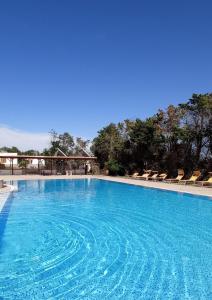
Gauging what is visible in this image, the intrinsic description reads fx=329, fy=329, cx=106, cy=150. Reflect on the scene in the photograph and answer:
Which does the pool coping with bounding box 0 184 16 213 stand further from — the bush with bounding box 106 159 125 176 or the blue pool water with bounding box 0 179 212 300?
the bush with bounding box 106 159 125 176

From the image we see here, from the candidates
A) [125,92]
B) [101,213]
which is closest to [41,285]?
[101,213]

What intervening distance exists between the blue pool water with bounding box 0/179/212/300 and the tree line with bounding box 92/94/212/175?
11.3 meters

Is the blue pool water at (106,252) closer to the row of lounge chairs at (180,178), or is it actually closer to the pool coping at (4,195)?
the pool coping at (4,195)

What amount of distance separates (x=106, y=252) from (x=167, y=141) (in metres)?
19.1

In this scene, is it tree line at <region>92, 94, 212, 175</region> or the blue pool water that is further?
tree line at <region>92, 94, 212, 175</region>

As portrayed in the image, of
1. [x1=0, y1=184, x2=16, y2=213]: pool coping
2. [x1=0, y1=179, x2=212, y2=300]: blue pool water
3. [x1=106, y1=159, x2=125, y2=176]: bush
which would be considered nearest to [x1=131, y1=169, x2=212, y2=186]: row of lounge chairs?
[x1=106, y1=159, x2=125, y2=176]: bush

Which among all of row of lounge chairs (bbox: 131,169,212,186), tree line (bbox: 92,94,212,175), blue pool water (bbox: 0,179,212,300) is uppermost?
tree line (bbox: 92,94,212,175)

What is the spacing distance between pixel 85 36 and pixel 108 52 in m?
2.67

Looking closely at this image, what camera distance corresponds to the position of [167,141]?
24688mm

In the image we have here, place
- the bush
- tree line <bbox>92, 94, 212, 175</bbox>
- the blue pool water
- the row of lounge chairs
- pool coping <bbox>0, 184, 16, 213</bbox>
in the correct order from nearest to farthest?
1. the blue pool water
2. pool coping <bbox>0, 184, 16, 213</bbox>
3. the row of lounge chairs
4. tree line <bbox>92, 94, 212, 175</bbox>
5. the bush

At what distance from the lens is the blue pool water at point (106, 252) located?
179 inches

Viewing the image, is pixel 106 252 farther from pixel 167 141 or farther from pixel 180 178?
pixel 167 141

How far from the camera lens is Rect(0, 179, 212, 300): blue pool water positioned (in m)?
4.55

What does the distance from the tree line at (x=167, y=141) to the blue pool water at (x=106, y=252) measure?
1133cm
